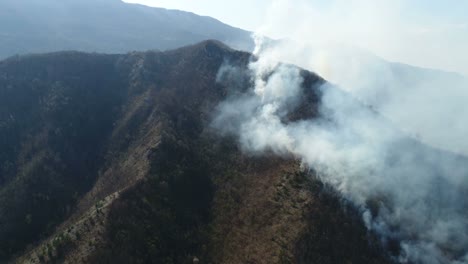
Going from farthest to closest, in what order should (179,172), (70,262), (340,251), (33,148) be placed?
(33,148) → (179,172) → (340,251) → (70,262)

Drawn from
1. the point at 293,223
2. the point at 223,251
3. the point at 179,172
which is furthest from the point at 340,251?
the point at 179,172

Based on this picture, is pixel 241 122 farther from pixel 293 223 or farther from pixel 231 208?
pixel 293 223

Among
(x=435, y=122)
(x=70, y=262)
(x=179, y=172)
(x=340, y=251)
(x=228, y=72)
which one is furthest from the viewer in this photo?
(x=435, y=122)

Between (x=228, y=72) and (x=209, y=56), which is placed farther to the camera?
(x=209, y=56)
